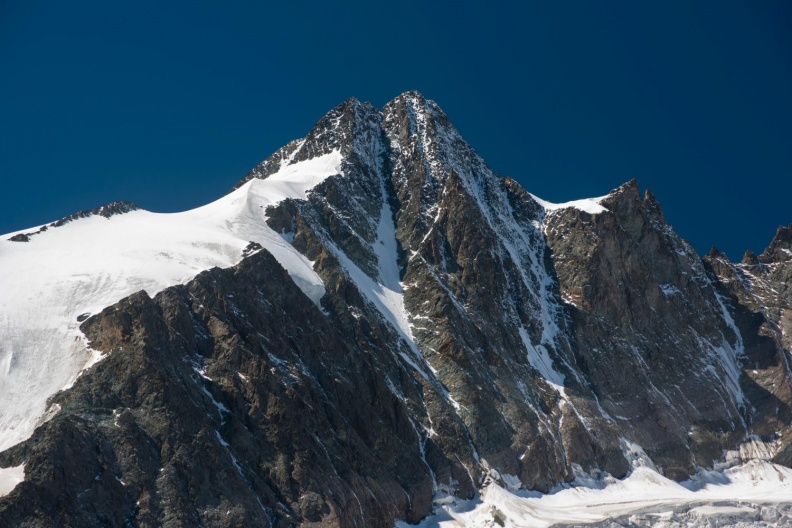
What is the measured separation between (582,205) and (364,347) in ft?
255

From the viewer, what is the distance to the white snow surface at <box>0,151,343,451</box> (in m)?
93.5

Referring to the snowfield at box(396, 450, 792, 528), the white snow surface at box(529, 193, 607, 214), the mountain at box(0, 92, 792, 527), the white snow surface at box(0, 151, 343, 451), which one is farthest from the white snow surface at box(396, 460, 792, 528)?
the white snow surface at box(529, 193, 607, 214)

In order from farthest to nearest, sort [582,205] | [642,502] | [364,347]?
[582,205], [642,502], [364,347]

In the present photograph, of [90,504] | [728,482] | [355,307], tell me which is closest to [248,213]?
[355,307]

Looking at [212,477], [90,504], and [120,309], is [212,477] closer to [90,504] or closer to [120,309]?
[90,504]

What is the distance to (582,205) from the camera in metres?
183

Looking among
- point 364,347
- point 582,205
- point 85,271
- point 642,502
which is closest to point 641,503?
point 642,502

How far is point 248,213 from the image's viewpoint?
141 m

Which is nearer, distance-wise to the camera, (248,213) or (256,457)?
(256,457)

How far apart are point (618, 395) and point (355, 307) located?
50694mm

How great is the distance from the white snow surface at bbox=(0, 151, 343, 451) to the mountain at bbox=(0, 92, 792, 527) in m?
0.33

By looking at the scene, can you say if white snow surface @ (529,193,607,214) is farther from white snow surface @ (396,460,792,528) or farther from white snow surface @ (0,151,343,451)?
white snow surface @ (0,151,343,451)

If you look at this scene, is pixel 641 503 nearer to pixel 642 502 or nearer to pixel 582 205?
pixel 642 502

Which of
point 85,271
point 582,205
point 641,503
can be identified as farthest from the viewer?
point 582,205
